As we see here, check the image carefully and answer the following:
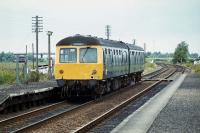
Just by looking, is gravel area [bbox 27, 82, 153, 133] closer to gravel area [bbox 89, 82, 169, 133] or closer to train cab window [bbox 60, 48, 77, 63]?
gravel area [bbox 89, 82, 169, 133]

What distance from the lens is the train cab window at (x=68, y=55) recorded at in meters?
22.8

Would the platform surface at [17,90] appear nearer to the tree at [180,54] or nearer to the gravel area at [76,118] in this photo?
the gravel area at [76,118]

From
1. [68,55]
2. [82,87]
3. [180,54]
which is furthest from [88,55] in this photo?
[180,54]

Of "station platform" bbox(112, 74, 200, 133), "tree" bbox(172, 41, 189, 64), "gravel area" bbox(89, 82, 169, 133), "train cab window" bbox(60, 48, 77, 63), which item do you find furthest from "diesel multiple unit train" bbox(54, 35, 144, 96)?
"tree" bbox(172, 41, 189, 64)

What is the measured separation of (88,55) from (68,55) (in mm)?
965

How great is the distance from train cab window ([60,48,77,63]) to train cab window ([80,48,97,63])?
336 mm

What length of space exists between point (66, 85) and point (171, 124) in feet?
30.9

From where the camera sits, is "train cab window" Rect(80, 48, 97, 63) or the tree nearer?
"train cab window" Rect(80, 48, 97, 63)

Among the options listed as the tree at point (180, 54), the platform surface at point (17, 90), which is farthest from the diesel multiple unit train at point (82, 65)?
the tree at point (180, 54)

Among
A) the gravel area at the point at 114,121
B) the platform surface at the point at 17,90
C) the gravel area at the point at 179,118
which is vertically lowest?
the gravel area at the point at 114,121

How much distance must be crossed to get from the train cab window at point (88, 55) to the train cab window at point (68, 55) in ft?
1.10

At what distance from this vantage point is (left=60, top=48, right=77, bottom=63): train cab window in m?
22.8

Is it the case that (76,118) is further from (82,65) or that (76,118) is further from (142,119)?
(82,65)

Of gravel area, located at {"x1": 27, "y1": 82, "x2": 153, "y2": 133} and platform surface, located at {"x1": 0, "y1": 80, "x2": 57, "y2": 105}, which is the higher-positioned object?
platform surface, located at {"x1": 0, "y1": 80, "x2": 57, "y2": 105}
